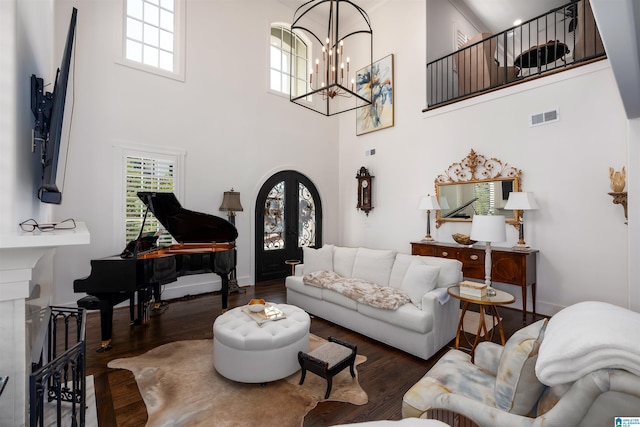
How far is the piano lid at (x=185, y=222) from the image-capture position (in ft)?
12.0

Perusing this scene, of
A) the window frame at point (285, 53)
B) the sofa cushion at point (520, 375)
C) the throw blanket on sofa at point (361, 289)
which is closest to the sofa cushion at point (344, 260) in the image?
the throw blanket on sofa at point (361, 289)

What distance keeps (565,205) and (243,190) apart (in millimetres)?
5122

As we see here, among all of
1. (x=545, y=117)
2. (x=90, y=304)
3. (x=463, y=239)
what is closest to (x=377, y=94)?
(x=545, y=117)

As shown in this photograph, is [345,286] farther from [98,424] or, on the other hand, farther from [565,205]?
[565,205]

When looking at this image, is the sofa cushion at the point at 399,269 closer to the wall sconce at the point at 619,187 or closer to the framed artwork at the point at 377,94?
the wall sconce at the point at 619,187

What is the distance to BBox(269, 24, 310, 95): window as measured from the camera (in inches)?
249

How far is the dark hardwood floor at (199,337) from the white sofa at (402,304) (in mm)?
128

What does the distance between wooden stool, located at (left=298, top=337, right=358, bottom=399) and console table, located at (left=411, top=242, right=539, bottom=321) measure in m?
2.77

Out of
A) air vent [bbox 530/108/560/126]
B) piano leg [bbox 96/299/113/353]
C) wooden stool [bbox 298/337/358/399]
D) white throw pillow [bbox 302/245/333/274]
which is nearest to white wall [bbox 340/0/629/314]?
air vent [bbox 530/108/560/126]

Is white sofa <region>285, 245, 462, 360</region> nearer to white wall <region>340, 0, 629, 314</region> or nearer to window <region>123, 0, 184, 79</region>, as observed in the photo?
white wall <region>340, 0, 629, 314</region>

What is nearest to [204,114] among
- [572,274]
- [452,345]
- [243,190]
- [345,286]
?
[243,190]

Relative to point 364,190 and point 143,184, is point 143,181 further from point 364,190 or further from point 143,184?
point 364,190

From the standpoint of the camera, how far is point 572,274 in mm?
3926

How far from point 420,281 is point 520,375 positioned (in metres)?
1.80
